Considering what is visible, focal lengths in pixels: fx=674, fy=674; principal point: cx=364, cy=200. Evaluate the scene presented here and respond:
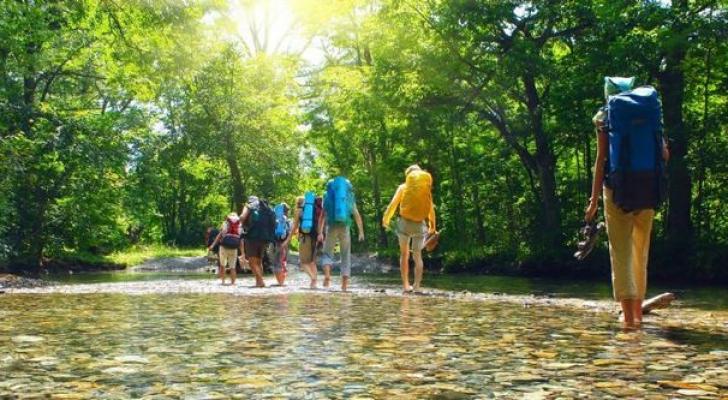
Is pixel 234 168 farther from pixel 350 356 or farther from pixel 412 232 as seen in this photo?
pixel 350 356

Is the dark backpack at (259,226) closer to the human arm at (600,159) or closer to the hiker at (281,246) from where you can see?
the hiker at (281,246)

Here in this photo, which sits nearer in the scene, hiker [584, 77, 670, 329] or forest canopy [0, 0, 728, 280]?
hiker [584, 77, 670, 329]

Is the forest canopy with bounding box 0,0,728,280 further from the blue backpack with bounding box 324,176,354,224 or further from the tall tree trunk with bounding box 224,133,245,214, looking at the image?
the blue backpack with bounding box 324,176,354,224

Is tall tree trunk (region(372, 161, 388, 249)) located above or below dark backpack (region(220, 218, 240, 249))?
above

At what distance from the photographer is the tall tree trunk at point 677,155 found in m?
20.0

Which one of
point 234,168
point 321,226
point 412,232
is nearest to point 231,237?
point 321,226

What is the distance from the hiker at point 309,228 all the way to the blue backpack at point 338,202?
3.18 ft

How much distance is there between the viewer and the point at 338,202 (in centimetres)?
1331

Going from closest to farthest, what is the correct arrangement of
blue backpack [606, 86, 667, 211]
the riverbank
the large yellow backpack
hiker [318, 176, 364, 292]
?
blue backpack [606, 86, 667, 211] < the large yellow backpack < hiker [318, 176, 364, 292] < the riverbank

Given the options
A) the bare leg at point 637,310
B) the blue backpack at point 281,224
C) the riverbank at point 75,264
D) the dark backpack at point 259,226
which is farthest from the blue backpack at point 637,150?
the riverbank at point 75,264

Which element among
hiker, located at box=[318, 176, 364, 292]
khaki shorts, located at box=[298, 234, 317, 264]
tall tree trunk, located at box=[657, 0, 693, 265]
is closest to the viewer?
hiker, located at box=[318, 176, 364, 292]

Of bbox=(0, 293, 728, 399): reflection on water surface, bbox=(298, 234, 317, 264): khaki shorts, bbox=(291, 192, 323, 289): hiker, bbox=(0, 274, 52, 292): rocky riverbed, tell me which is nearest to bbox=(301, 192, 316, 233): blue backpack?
bbox=(291, 192, 323, 289): hiker

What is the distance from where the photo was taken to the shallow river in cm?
366

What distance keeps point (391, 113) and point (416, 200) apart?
56.5 ft
